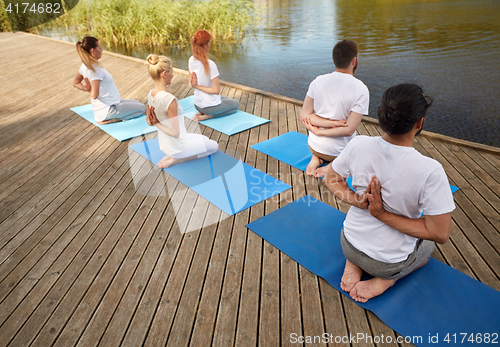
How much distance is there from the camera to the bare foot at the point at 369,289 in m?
1.66

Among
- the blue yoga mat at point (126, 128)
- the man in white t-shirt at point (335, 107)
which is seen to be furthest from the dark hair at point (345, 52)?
the blue yoga mat at point (126, 128)

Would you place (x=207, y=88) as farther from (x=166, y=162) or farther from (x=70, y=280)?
(x=70, y=280)

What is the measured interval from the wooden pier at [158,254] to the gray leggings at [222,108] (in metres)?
0.53

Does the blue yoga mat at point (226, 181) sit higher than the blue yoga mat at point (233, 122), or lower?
lower

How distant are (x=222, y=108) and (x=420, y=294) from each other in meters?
3.02

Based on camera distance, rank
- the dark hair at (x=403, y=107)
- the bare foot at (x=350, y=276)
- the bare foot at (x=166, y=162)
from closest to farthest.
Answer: the dark hair at (x=403, y=107) → the bare foot at (x=350, y=276) → the bare foot at (x=166, y=162)

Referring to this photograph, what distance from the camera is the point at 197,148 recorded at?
3.09 metres

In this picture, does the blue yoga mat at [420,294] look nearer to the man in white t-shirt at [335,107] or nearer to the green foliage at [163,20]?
the man in white t-shirt at [335,107]

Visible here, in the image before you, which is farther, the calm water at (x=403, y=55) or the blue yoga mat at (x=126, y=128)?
the calm water at (x=403, y=55)

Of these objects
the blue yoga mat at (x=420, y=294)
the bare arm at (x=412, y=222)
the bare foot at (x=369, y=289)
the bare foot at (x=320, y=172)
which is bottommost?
the blue yoga mat at (x=420, y=294)

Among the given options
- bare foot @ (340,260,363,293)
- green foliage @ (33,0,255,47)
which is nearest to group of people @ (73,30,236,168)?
bare foot @ (340,260,363,293)

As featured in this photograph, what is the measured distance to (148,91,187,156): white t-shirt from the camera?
8.78ft

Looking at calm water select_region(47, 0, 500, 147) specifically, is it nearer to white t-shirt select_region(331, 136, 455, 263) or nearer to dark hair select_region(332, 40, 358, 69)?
dark hair select_region(332, 40, 358, 69)

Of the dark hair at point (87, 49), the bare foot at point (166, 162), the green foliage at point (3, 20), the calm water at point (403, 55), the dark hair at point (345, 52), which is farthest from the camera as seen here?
the green foliage at point (3, 20)
